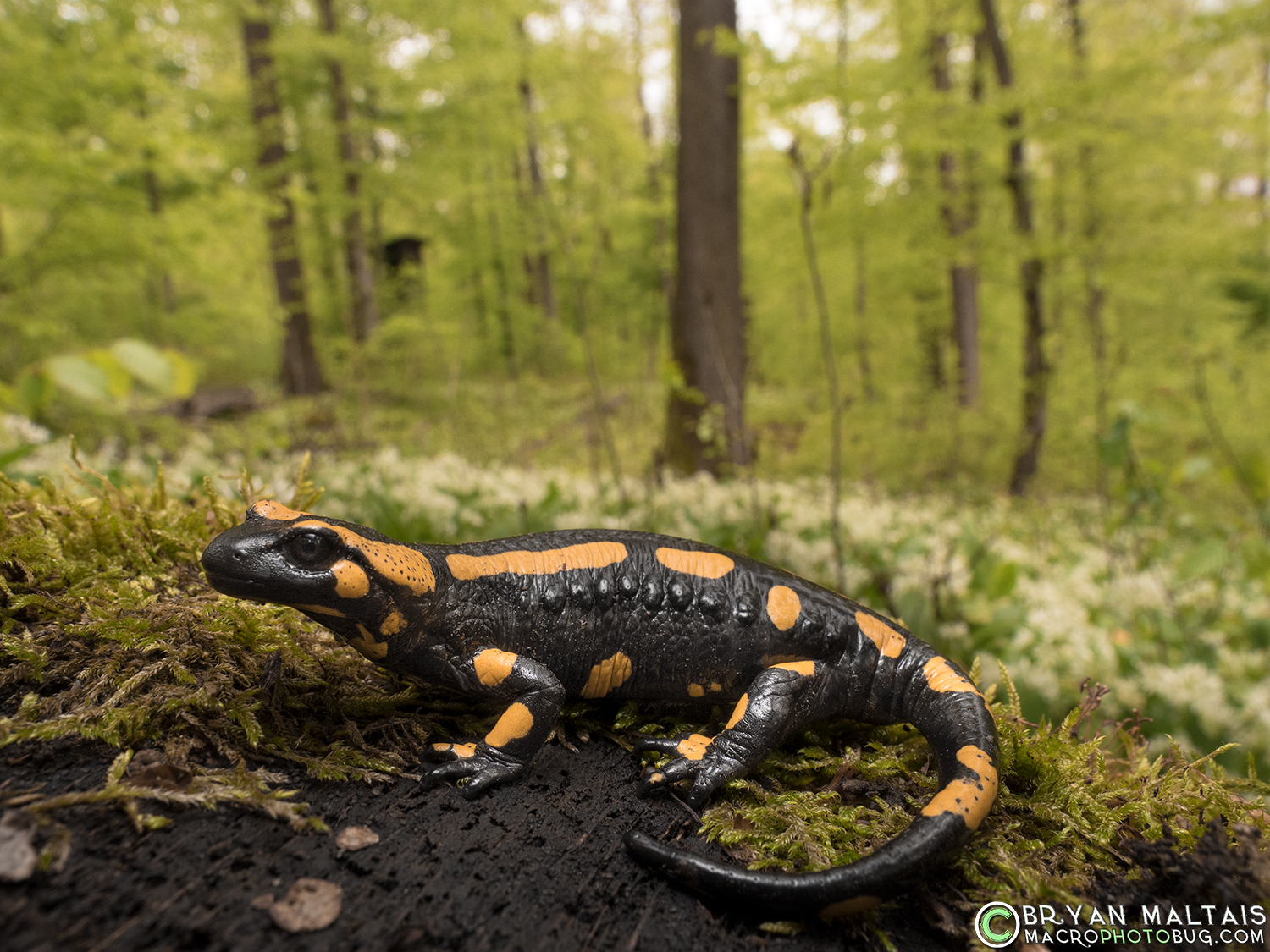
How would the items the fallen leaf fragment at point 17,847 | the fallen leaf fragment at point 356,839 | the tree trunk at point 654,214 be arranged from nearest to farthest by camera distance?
the fallen leaf fragment at point 17,847
the fallen leaf fragment at point 356,839
the tree trunk at point 654,214

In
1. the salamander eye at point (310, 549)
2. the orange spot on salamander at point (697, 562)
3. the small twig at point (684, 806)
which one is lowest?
the small twig at point (684, 806)

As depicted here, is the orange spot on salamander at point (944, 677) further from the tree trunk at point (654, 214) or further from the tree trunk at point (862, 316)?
the tree trunk at point (862, 316)

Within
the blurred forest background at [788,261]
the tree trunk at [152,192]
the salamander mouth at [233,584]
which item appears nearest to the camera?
the salamander mouth at [233,584]

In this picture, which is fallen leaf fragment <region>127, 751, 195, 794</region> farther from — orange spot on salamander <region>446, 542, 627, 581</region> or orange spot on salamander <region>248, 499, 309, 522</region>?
orange spot on salamander <region>446, 542, 627, 581</region>

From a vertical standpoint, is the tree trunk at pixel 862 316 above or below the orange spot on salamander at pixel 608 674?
above

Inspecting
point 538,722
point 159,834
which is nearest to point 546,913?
point 538,722

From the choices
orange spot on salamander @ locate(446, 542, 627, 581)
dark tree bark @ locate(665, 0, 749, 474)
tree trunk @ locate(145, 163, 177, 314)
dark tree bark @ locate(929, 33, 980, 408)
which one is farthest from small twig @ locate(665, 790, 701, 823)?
dark tree bark @ locate(929, 33, 980, 408)

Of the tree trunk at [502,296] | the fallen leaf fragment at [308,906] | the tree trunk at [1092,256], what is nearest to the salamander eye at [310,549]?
the fallen leaf fragment at [308,906]

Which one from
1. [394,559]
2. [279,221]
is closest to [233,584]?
[394,559]
